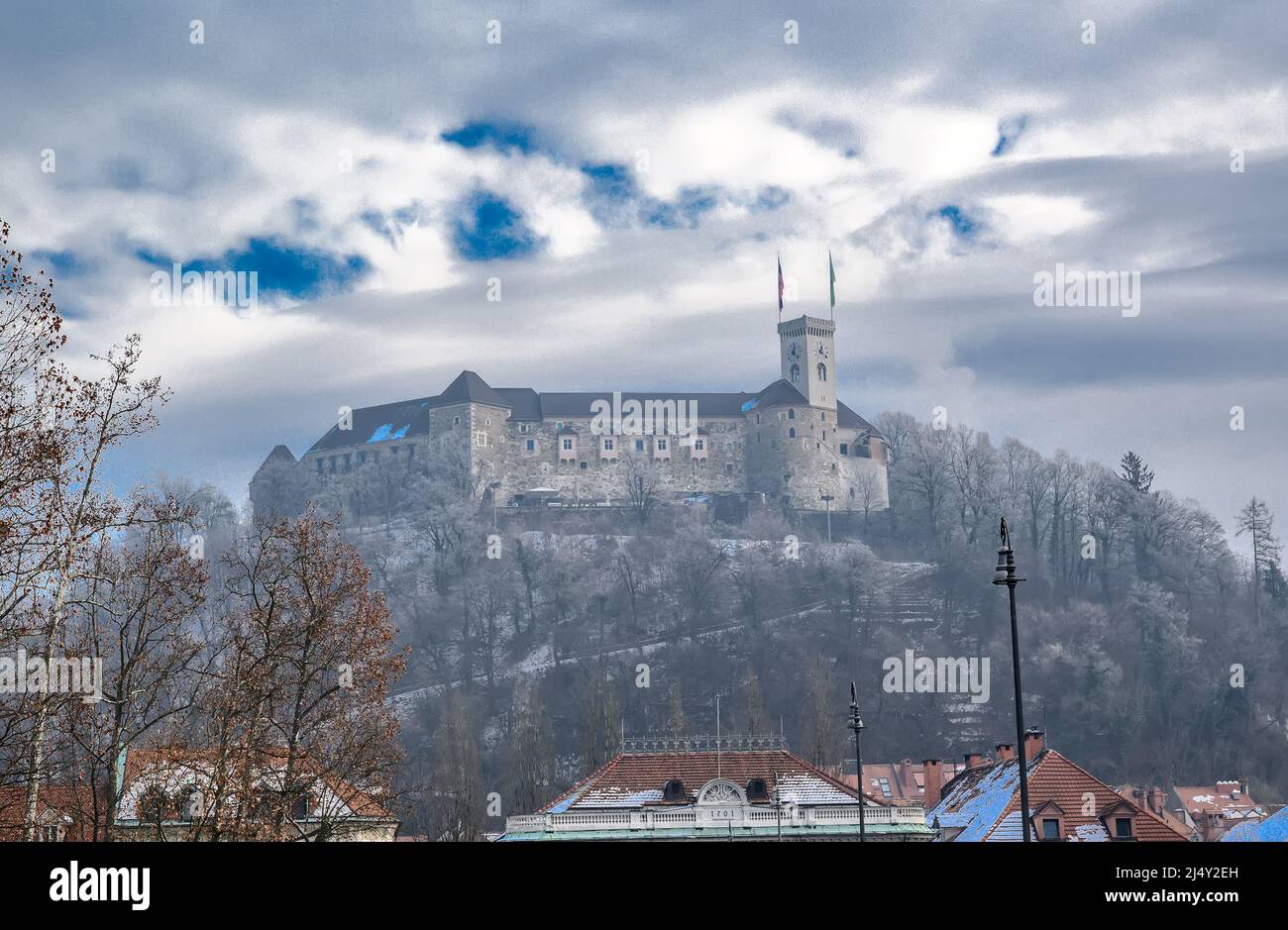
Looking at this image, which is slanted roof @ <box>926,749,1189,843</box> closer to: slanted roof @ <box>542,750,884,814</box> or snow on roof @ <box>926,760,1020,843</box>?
snow on roof @ <box>926,760,1020,843</box>

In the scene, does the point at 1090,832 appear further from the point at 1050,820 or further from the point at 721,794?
the point at 721,794

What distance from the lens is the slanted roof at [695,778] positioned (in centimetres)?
4744

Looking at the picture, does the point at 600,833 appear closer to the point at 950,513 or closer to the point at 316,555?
the point at 316,555

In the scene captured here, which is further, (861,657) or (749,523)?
(749,523)

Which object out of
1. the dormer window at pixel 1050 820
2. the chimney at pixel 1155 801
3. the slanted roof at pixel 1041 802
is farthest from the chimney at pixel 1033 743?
the chimney at pixel 1155 801

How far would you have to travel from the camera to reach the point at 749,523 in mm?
188500

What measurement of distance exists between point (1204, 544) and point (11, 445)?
512ft
